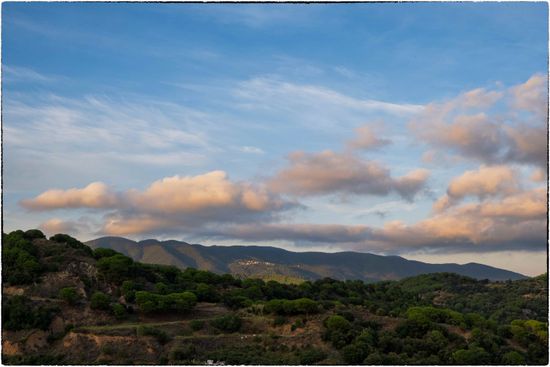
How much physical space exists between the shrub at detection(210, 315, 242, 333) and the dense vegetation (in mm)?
113

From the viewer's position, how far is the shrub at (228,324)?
5947 cm

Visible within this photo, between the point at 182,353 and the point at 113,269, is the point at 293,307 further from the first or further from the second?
the point at 113,269

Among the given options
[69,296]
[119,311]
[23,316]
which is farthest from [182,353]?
[23,316]

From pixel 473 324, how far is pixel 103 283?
46.4m

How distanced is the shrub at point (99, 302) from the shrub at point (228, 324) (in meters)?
12.9

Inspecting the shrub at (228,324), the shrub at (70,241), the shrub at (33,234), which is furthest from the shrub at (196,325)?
the shrub at (33,234)

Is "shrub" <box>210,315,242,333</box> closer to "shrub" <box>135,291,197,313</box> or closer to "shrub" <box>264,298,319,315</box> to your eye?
"shrub" <box>264,298,319,315</box>

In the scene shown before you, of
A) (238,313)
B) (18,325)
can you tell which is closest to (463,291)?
(238,313)

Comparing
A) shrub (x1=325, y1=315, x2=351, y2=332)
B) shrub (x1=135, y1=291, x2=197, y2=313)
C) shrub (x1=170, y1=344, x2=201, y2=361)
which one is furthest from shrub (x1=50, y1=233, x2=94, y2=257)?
shrub (x1=325, y1=315, x2=351, y2=332)

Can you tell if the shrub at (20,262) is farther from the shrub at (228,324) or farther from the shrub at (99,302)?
the shrub at (228,324)

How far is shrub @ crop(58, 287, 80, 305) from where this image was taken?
6347 centimetres

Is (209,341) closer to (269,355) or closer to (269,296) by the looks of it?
(269,355)

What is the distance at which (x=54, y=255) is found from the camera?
75.6m

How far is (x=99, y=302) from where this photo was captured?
207 ft
